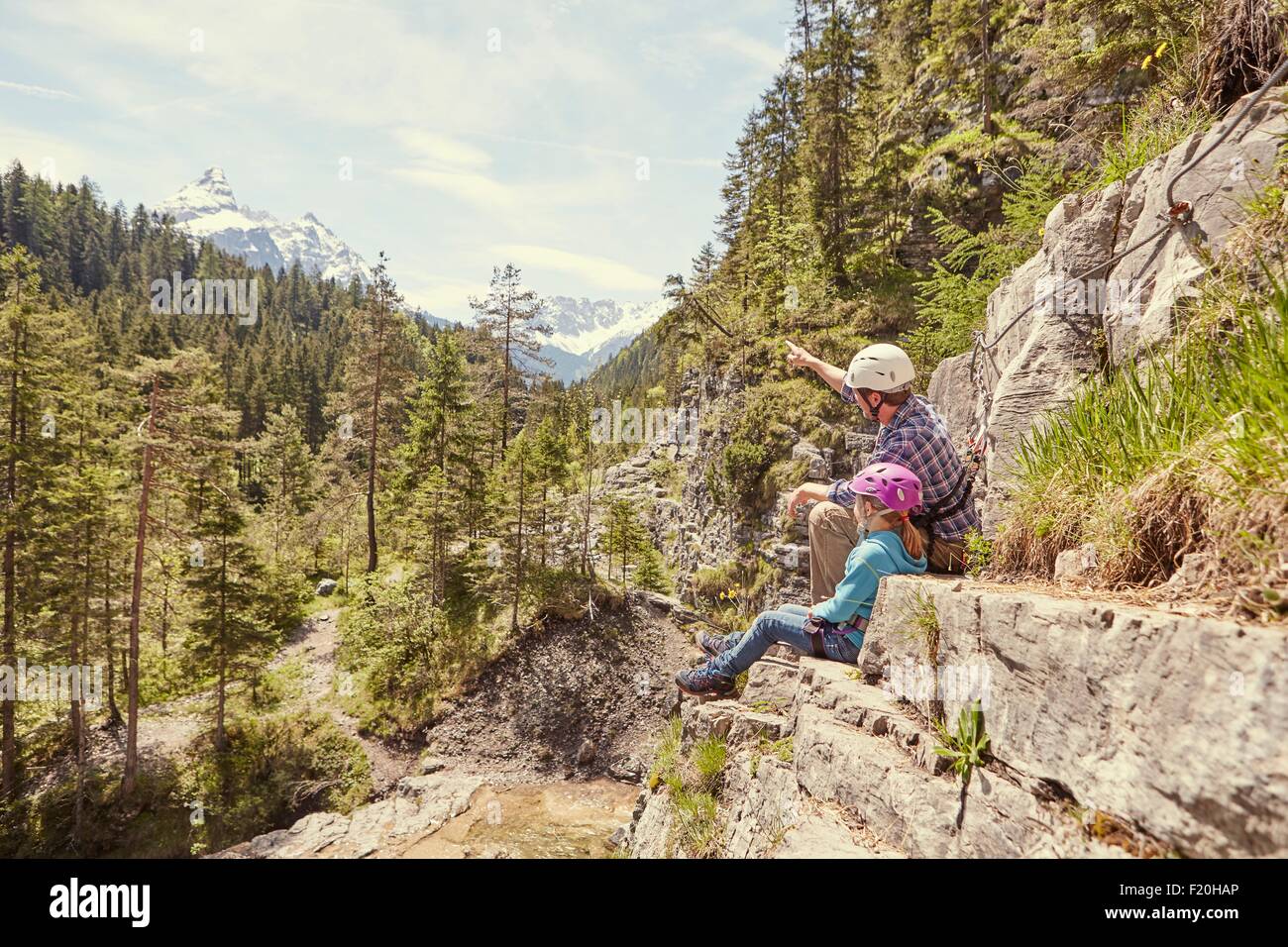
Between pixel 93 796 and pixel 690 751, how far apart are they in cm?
2219

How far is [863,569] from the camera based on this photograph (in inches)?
177

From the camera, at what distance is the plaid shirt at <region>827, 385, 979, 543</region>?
4.43m

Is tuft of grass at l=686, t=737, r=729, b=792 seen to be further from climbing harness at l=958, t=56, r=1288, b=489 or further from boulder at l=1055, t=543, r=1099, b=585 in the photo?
boulder at l=1055, t=543, r=1099, b=585

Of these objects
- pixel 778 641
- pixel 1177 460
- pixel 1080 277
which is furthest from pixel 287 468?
pixel 1177 460

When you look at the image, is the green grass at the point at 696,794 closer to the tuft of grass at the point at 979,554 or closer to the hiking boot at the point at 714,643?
the hiking boot at the point at 714,643

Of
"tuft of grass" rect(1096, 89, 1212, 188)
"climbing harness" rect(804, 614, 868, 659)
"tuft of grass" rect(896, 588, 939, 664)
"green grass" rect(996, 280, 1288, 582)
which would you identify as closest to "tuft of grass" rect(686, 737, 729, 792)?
"climbing harness" rect(804, 614, 868, 659)

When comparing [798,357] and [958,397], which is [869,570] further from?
[958,397]

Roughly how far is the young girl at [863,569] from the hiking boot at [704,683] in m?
0.77

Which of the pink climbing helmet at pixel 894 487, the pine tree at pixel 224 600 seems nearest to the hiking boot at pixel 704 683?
the pink climbing helmet at pixel 894 487

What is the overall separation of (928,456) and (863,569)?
1088 millimetres

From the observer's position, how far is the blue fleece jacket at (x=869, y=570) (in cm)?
441

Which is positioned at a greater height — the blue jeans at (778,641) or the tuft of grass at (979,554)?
the tuft of grass at (979,554)

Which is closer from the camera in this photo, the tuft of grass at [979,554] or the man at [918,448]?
the tuft of grass at [979,554]
